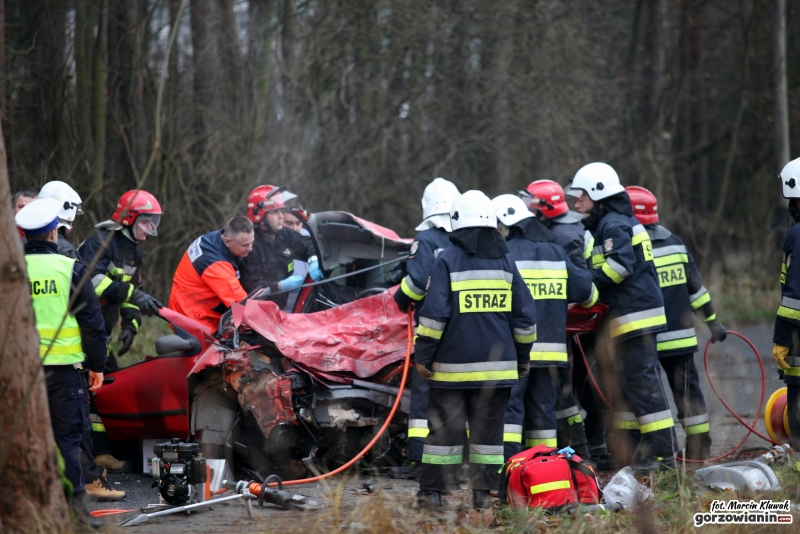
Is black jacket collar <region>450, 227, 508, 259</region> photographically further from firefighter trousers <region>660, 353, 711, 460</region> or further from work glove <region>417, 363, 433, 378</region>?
firefighter trousers <region>660, 353, 711, 460</region>

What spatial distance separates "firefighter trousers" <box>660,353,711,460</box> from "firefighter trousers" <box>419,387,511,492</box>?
2094 mm

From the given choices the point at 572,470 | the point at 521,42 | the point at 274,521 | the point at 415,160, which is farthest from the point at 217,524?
the point at 521,42

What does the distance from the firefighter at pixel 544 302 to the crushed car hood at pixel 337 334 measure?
0.97 m

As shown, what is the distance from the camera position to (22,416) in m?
4.02

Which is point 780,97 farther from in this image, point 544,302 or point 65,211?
point 65,211

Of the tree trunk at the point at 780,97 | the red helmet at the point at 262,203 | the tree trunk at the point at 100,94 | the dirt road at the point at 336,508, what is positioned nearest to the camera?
the dirt road at the point at 336,508

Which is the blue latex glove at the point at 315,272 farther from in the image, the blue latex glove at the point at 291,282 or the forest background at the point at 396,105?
the forest background at the point at 396,105

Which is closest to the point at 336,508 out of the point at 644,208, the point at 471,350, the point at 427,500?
the point at 427,500

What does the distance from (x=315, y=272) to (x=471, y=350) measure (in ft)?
8.38

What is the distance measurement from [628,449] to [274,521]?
2967 mm

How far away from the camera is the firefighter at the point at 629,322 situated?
635cm

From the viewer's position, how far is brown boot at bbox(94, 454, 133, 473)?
6.37 m

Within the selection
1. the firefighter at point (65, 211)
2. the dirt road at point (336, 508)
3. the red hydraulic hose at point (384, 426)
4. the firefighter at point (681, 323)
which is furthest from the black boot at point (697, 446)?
the firefighter at point (65, 211)

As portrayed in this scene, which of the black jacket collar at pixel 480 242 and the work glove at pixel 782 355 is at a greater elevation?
the black jacket collar at pixel 480 242
